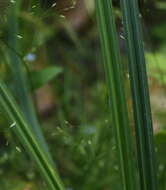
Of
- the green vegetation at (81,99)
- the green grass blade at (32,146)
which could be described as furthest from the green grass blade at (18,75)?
the green grass blade at (32,146)

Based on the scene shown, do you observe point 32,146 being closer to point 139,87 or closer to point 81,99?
point 139,87

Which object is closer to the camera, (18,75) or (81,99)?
(18,75)

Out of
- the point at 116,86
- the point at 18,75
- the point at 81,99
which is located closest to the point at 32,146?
the point at 116,86

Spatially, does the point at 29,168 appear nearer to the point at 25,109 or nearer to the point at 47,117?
the point at 25,109

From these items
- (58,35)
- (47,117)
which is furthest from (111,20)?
(58,35)

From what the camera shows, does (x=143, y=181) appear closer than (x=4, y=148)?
Yes
